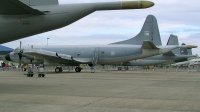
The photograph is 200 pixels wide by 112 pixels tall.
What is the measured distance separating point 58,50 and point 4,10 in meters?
31.6

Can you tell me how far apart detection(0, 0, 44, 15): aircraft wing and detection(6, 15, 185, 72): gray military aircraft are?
25024mm

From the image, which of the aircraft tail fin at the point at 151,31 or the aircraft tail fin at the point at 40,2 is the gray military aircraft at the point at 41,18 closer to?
the aircraft tail fin at the point at 40,2

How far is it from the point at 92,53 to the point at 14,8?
30.1m

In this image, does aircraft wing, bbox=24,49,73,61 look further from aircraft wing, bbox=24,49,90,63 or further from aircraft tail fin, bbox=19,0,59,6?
aircraft tail fin, bbox=19,0,59,6

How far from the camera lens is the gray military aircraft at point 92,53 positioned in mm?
37375

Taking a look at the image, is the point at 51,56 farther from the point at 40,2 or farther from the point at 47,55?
the point at 40,2

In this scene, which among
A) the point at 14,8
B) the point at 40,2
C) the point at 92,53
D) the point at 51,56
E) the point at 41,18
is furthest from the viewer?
the point at 92,53

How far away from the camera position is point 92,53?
4178 cm

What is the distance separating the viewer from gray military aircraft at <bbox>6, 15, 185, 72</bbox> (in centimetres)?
3738

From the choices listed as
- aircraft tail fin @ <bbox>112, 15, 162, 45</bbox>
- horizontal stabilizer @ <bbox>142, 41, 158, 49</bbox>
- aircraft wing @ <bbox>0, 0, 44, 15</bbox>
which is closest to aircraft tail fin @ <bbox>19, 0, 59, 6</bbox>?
aircraft wing @ <bbox>0, 0, 44, 15</bbox>

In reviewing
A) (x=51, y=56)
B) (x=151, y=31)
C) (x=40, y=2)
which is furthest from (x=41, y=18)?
(x=151, y=31)

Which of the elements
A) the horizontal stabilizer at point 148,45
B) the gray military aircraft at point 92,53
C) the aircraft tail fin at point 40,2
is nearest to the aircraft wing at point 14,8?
the aircraft tail fin at point 40,2

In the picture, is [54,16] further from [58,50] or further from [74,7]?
[58,50]

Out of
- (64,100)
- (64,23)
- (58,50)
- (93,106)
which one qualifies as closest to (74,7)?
(64,23)
